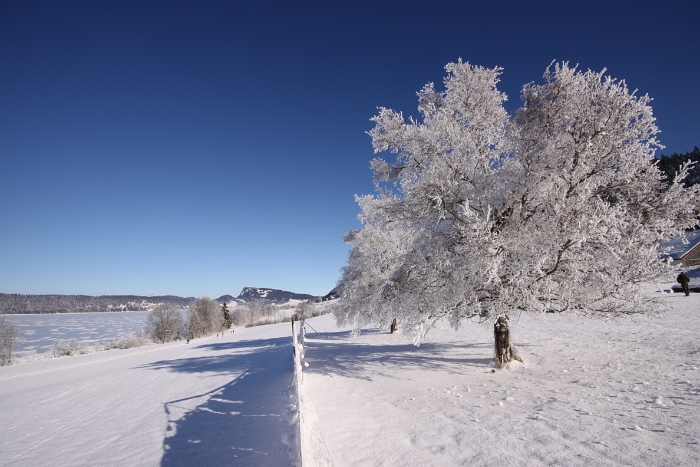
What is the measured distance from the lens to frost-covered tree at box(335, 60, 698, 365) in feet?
21.8

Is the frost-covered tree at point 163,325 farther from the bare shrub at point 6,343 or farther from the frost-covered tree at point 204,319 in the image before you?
the bare shrub at point 6,343

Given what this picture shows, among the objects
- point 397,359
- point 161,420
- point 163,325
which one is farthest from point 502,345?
point 163,325

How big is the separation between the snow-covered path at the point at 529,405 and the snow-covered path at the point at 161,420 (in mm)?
1388

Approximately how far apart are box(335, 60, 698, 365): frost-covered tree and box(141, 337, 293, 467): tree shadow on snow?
13.4ft

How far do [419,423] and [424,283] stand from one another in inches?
128

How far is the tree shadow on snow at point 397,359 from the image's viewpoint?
9.56m

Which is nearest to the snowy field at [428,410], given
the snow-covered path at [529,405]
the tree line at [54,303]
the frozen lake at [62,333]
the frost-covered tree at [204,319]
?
the snow-covered path at [529,405]

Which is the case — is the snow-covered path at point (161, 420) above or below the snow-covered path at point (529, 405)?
below

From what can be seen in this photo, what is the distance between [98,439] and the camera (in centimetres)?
793

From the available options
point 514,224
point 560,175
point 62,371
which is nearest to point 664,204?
point 560,175

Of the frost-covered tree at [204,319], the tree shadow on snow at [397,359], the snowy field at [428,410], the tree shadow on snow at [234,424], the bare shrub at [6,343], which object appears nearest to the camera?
the snowy field at [428,410]

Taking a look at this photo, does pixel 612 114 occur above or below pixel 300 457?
above

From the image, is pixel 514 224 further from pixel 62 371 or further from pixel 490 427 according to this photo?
pixel 62 371

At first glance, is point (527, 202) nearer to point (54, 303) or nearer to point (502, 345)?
point (502, 345)
